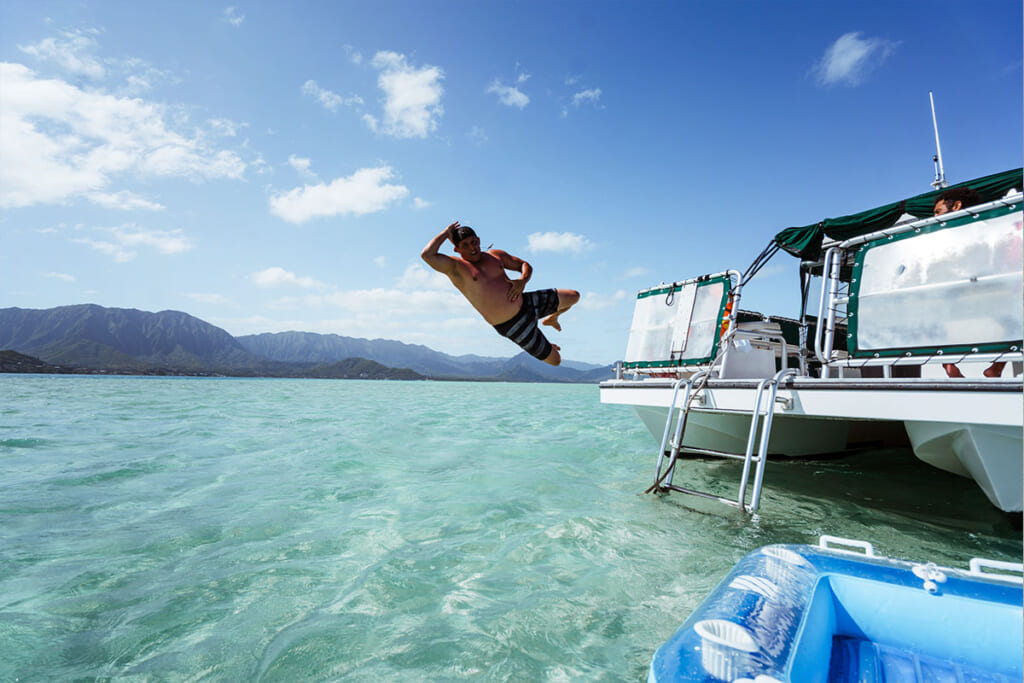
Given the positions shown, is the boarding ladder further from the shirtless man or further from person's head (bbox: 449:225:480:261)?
person's head (bbox: 449:225:480:261)

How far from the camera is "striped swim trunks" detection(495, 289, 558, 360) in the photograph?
508cm

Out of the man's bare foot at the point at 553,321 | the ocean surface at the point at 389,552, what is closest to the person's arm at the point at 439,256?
the man's bare foot at the point at 553,321

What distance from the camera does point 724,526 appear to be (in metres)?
5.43

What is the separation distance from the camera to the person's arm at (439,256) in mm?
4359

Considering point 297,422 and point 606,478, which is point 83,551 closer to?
point 606,478

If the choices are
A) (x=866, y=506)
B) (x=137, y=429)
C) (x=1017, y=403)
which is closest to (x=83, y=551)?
(x=1017, y=403)

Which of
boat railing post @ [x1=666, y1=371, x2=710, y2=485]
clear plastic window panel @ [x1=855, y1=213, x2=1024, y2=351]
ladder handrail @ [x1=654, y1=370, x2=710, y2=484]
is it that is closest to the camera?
clear plastic window panel @ [x1=855, y1=213, x2=1024, y2=351]

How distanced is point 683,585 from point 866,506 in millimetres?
4115

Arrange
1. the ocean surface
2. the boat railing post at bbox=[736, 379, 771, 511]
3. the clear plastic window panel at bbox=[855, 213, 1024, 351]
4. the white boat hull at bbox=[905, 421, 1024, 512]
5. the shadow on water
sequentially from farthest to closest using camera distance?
the boat railing post at bbox=[736, 379, 771, 511], the shadow on water, the clear plastic window panel at bbox=[855, 213, 1024, 351], the white boat hull at bbox=[905, 421, 1024, 512], the ocean surface

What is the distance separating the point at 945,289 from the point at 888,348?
2.60ft

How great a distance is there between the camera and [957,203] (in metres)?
5.84

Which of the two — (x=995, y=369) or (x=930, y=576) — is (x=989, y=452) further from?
(x=930, y=576)

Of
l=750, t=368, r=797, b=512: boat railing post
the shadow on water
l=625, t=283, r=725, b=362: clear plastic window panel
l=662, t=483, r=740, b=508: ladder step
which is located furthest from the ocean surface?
l=625, t=283, r=725, b=362: clear plastic window panel

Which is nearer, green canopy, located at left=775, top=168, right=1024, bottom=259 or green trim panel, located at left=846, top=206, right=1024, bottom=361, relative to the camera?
green trim panel, located at left=846, top=206, right=1024, bottom=361
